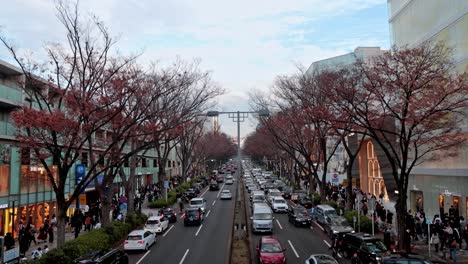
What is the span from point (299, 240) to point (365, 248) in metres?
7.89

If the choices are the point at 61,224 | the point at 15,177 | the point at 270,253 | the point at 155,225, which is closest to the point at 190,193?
the point at 155,225

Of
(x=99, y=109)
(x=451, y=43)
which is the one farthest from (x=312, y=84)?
(x=99, y=109)

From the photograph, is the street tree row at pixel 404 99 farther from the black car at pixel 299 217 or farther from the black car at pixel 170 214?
the black car at pixel 170 214

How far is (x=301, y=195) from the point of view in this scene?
4716 cm

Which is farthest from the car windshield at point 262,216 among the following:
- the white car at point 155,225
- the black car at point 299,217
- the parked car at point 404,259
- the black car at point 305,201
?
the black car at point 305,201

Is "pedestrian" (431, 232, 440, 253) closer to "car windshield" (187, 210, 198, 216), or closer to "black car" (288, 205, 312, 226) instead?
"black car" (288, 205, 312, 226)

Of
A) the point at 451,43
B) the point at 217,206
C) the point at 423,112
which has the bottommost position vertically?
the point at 217,206

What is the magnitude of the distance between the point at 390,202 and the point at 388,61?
25333mm

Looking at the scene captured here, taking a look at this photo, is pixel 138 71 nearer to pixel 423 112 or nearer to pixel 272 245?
pixel 272 245

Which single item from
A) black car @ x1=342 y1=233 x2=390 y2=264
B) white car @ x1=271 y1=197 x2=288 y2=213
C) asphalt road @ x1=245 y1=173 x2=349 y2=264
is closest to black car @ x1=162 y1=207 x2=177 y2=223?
asphalt road @ x1=245 y1=173 x2=349 y2=264

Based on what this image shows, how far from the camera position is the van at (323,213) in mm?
30953

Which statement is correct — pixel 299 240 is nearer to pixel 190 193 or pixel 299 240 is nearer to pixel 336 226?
pixel 336 226

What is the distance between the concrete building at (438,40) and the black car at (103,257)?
21376 mm

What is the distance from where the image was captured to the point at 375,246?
19500mm
